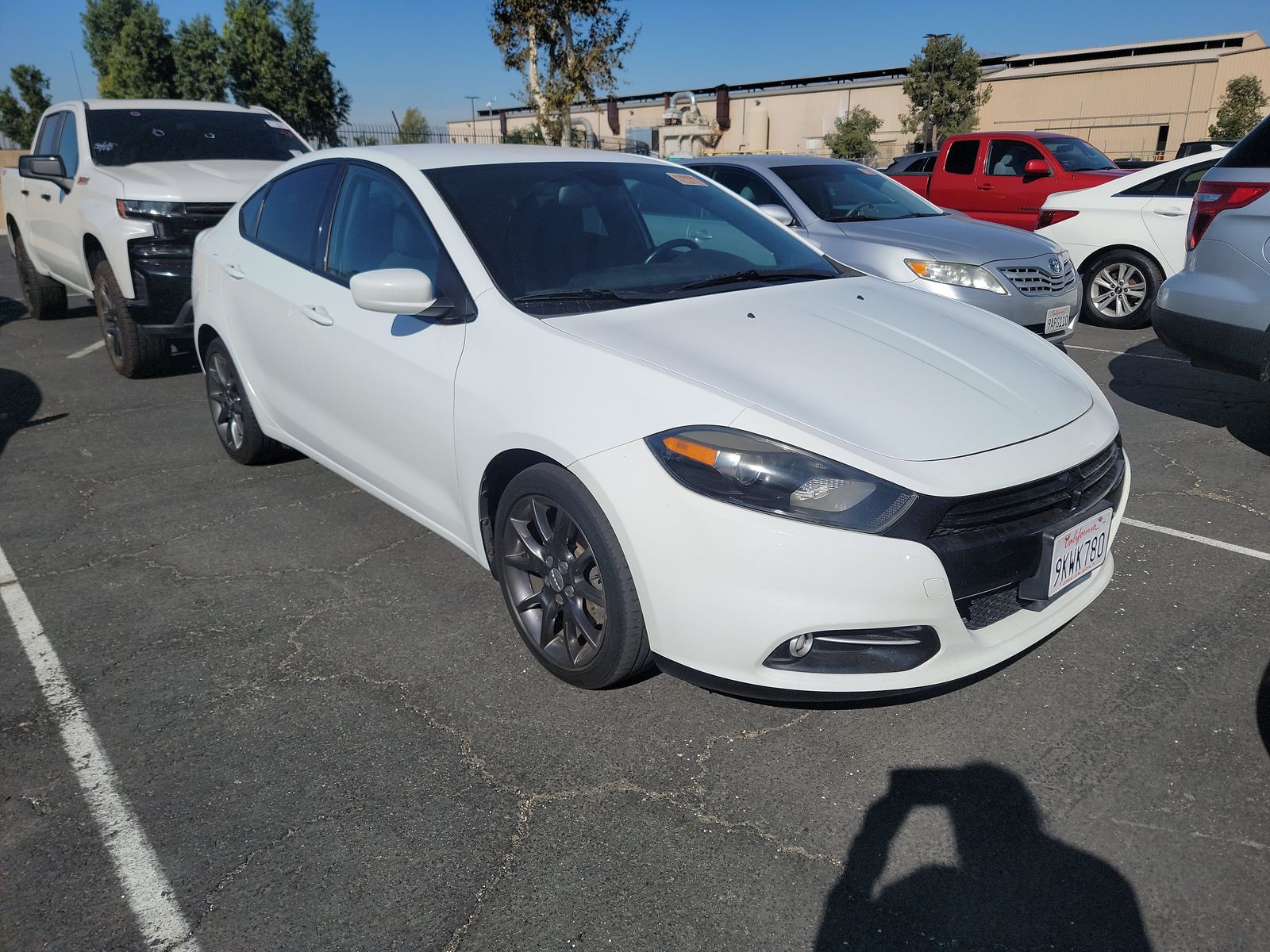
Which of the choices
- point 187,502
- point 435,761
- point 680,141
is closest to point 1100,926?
point 435,761

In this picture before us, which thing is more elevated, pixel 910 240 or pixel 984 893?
pixel 910 240

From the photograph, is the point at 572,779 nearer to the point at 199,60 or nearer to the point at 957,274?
the point at 957,274

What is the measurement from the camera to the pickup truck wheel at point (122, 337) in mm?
6379

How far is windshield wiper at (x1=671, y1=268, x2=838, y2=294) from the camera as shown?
3227 mm

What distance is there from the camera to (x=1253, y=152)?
4.62m

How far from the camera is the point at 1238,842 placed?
2.24m

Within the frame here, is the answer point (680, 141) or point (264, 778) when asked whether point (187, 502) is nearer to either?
point (264, 778)

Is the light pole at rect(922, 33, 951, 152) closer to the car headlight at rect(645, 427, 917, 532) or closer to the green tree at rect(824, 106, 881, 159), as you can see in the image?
the green tree at rect(824, 106, 881, 159)

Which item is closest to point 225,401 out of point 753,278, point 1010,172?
point 753,278

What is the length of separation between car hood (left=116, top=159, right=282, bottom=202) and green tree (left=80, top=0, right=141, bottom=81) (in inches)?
1731

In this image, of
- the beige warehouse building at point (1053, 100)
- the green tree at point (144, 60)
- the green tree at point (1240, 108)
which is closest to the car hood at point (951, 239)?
the beige warehouse building at point (1053, 100)

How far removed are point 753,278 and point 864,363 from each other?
0.83 m

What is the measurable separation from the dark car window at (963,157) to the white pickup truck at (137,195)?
7.96 metres

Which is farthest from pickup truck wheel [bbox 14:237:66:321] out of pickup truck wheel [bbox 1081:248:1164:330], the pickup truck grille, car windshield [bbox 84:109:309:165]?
pickup truck wheel [bbox 1081:248:1164:330]
